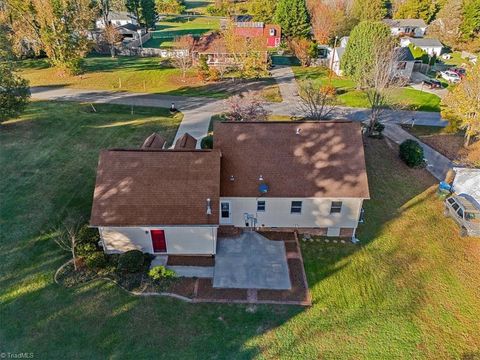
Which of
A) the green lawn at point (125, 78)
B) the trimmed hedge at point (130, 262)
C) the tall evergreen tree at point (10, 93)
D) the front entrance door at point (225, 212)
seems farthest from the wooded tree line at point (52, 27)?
the trimmed hedge at point (130, 262)

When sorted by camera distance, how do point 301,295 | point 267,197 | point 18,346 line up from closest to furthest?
point 18,346 < point 301,295 < point 267,197

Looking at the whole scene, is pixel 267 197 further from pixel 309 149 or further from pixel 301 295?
pixel 301 295

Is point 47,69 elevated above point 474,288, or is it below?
above

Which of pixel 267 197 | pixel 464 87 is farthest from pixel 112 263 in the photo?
pixel 464 87

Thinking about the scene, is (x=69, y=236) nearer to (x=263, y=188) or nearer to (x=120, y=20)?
(x=263, y=188)

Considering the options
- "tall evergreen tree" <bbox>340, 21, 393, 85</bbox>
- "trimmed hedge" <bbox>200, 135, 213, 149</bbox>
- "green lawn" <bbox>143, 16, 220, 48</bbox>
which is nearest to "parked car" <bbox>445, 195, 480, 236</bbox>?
"trimmed hedge" <bbox>200, 135, 213, 149</bbox>

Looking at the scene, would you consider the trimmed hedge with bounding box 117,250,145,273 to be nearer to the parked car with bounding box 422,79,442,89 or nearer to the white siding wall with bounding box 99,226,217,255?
the white siding wall with bounding box 99,226,217,255

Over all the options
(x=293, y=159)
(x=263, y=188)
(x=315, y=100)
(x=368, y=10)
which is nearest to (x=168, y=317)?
(x=263, y=188)
